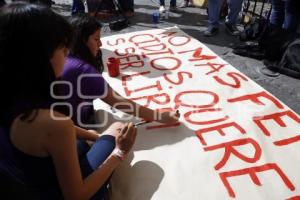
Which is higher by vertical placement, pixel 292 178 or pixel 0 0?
pixel 0 0

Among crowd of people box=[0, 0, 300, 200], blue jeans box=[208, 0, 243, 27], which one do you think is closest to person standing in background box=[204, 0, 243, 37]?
blue jeans box=[208, 0, 243, 27]

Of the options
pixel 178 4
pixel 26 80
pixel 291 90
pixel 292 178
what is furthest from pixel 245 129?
pixel 178 4

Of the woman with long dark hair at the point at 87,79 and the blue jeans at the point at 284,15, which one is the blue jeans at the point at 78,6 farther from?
the woman with long dark hair at the point at 87,79

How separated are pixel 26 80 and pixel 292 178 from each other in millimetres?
1308

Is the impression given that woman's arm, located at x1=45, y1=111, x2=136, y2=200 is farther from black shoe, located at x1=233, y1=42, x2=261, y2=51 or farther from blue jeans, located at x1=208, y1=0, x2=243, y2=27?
blue jeans, located at x1=208, y1=0, x2=243, y2=27

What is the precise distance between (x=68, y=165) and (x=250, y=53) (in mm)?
2529

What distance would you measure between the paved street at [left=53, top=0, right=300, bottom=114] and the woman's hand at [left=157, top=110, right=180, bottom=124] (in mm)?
996

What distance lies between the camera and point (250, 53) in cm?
312

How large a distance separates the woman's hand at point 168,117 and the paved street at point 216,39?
996 mm

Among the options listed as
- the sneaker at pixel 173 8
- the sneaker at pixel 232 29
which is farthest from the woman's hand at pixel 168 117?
the sneaker at pixel 173 8

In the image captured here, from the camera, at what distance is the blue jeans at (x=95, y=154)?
1344 mm

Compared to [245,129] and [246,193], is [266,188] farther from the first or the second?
[245,129]

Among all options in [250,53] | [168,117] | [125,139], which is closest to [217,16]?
[250,53]

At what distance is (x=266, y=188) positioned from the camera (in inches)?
58.3
